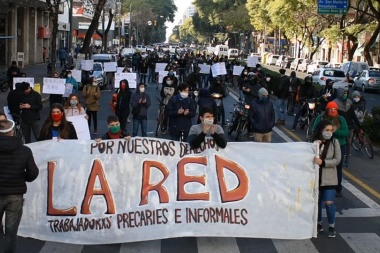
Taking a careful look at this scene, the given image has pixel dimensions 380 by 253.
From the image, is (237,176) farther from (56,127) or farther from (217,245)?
(56,127)

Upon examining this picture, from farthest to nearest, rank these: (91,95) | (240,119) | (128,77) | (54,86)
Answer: (128,77) → (54,86) → (240,119) → (91,95)

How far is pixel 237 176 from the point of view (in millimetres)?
7414

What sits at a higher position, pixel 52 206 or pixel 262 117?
pixel 262 117

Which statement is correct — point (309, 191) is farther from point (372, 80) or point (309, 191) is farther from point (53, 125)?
point (372, 80)

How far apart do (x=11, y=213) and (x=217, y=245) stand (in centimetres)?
244

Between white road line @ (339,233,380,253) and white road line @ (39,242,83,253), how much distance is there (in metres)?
3.22

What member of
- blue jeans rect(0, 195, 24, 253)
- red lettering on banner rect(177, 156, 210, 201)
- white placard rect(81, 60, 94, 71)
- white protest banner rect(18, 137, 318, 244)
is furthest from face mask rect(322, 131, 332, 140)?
white placard rect(81, 60, 94, 71)

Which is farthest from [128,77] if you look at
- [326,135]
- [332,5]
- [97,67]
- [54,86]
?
[326,135]

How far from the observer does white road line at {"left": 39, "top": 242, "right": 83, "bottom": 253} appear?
23.6 ft

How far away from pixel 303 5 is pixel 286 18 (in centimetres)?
479

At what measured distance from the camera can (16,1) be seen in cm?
3934

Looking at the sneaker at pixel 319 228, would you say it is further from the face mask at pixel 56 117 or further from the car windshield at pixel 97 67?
the car windshield at pixel 97 67

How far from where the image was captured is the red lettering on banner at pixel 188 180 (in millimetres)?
7262

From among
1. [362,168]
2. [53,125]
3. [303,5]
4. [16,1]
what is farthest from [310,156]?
[303,5]
